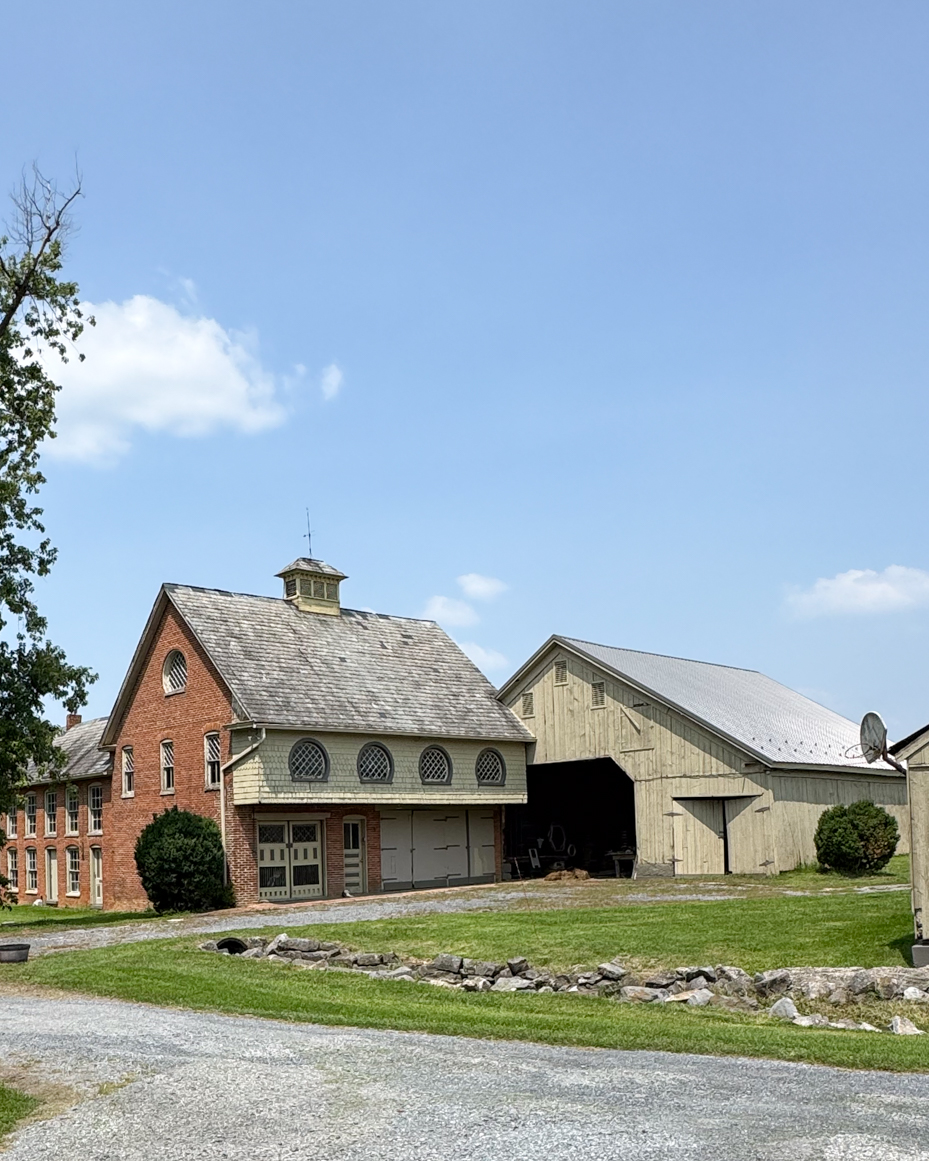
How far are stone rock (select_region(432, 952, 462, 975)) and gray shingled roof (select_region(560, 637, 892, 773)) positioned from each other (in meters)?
16.3

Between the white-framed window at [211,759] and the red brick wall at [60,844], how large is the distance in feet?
20.7

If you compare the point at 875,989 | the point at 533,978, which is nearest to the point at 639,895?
the point at 533,978

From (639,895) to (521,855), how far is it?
12966 mm

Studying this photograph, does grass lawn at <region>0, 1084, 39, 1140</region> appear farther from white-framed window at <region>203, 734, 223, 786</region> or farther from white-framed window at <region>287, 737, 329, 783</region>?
white-framed window at <region>203, 734, 223, 786</region>

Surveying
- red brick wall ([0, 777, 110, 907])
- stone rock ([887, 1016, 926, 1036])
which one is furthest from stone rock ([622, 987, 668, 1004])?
red brick wall ([0, 777, 110, 907])

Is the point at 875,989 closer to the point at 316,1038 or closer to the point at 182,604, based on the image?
the point at 316,1038

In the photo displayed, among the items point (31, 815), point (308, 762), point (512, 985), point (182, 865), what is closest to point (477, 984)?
point (512, 985)

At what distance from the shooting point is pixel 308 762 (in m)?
32.2

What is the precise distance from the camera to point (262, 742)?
102 feet

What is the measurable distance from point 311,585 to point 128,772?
7.47 m

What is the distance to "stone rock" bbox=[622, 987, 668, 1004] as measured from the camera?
15.0 meters

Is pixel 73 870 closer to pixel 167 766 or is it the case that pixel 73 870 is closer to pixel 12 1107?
pixel 167 766

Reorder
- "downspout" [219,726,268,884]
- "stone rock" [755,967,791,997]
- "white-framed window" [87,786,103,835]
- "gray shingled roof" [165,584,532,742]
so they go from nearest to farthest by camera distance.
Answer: "stone rock" [755,967,791,997] → "downspout" [219,726,268,884] → "gray shingled roof" [165,584,532,742] → "white-framed window" [87,786,103,835]

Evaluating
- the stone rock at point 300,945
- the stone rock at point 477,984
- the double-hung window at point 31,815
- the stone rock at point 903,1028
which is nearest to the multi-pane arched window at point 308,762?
the stone rock at point 300,945
